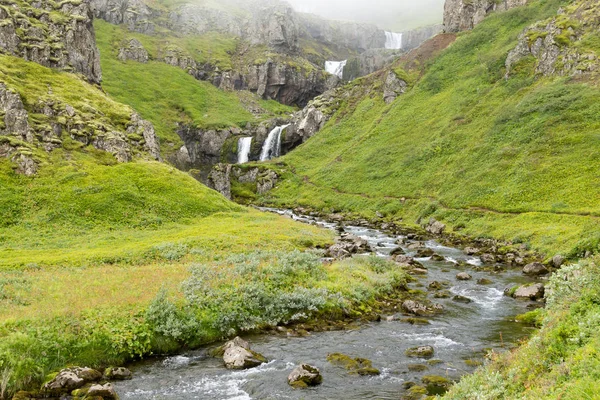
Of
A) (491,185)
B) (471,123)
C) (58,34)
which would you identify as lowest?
(491,185)

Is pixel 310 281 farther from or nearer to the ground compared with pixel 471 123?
nearer to the ground

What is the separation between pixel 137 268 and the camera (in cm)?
3759

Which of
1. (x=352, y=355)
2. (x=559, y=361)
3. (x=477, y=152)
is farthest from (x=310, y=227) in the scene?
(x=559, y=361)

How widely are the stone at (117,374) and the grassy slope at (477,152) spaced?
41.4m

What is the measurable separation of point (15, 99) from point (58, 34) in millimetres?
38107

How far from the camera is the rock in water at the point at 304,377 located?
20281 mm

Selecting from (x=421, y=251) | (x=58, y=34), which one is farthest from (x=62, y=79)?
(x=421, y=251)

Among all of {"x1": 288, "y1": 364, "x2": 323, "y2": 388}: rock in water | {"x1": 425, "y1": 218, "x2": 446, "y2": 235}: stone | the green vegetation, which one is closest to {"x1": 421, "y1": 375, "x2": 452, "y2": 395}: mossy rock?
the green vegetation

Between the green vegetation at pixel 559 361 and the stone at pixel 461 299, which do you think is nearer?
the green vegetation at pixel 559 361

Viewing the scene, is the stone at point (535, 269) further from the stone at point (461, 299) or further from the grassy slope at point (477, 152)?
the stone at point (461, 299)

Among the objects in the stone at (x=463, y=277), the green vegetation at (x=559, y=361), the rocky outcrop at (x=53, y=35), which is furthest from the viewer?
the rocky outcrop at (x=53, y=35)

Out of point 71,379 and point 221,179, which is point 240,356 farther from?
point 221,179

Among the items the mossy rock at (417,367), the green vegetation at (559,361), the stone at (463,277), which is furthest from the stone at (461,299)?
the green vegetation at (559,361)

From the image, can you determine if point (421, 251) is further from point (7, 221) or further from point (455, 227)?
point (7, 221)
